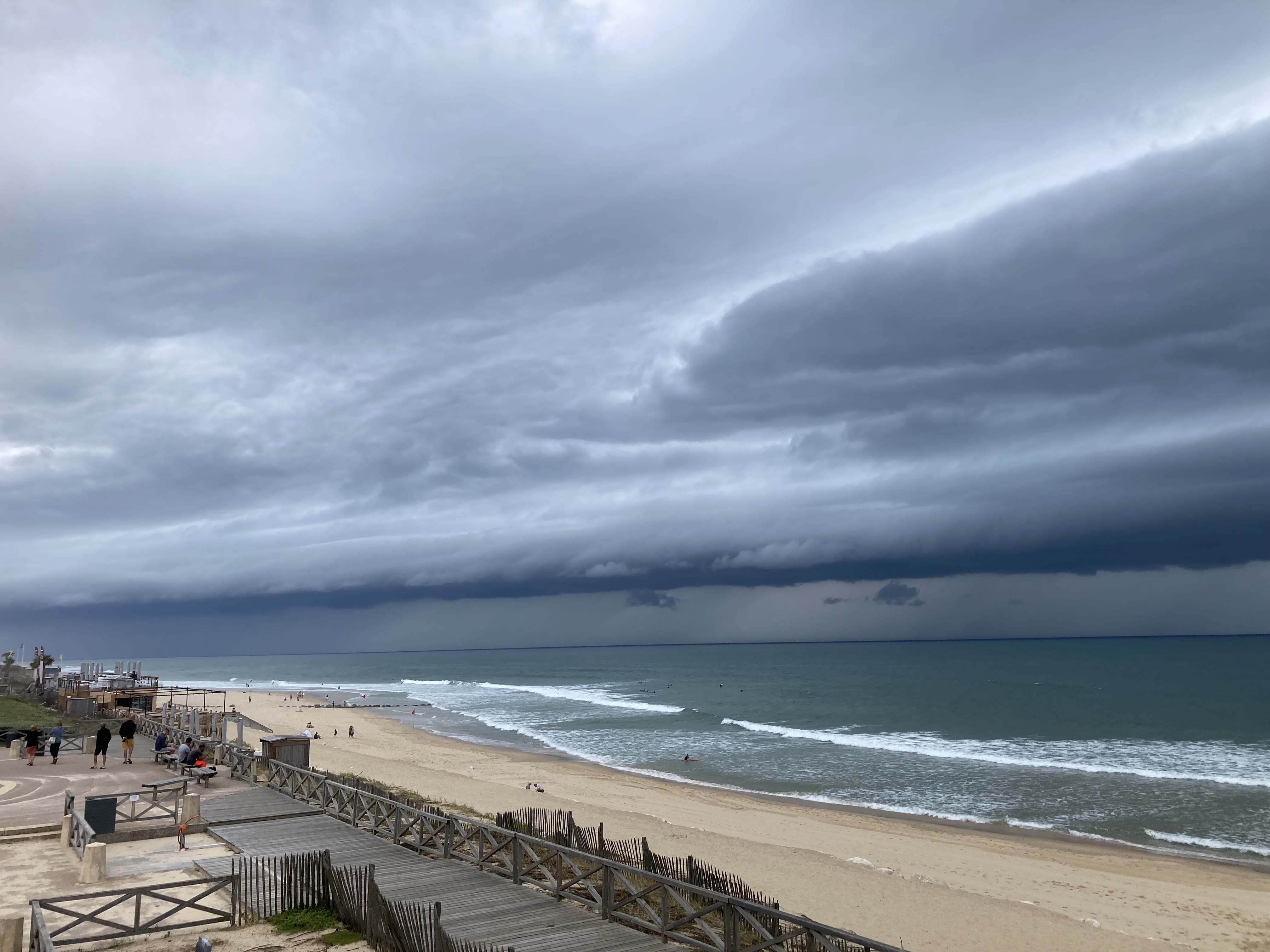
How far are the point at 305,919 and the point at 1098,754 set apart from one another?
56.7 m

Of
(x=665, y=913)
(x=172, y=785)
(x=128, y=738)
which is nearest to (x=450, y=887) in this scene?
(x=665, y=913)

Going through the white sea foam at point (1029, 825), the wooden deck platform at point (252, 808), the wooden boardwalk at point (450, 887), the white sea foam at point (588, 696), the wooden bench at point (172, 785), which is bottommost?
the white sea foam at point (588, 696)

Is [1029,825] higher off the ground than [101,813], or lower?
lower

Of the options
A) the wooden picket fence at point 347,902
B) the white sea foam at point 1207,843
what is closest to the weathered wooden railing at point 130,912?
the wooden picket fence at point 347,902

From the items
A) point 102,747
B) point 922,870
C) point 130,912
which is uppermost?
point 102,747

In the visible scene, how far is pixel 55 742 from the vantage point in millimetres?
30734

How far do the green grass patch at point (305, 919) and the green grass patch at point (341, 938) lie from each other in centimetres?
37

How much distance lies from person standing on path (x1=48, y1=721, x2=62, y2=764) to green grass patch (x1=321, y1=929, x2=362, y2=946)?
2323 cm

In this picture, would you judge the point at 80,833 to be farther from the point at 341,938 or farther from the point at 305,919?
the point at 341,938

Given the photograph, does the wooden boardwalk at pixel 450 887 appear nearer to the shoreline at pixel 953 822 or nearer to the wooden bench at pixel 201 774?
the wooden bench at pixel 201 774

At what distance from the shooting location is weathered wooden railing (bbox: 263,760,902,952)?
11750mm

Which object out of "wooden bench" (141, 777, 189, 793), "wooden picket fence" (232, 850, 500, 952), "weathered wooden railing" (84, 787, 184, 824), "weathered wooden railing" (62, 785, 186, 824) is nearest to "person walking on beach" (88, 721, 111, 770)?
"wooden bench" (141, 777, 189, 793)

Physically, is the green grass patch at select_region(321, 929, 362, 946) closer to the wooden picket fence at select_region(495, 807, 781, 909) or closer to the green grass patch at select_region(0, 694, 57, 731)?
the wooden picket fence at select_region(495, 807, 781, 909)

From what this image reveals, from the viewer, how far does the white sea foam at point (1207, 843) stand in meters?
30.8
